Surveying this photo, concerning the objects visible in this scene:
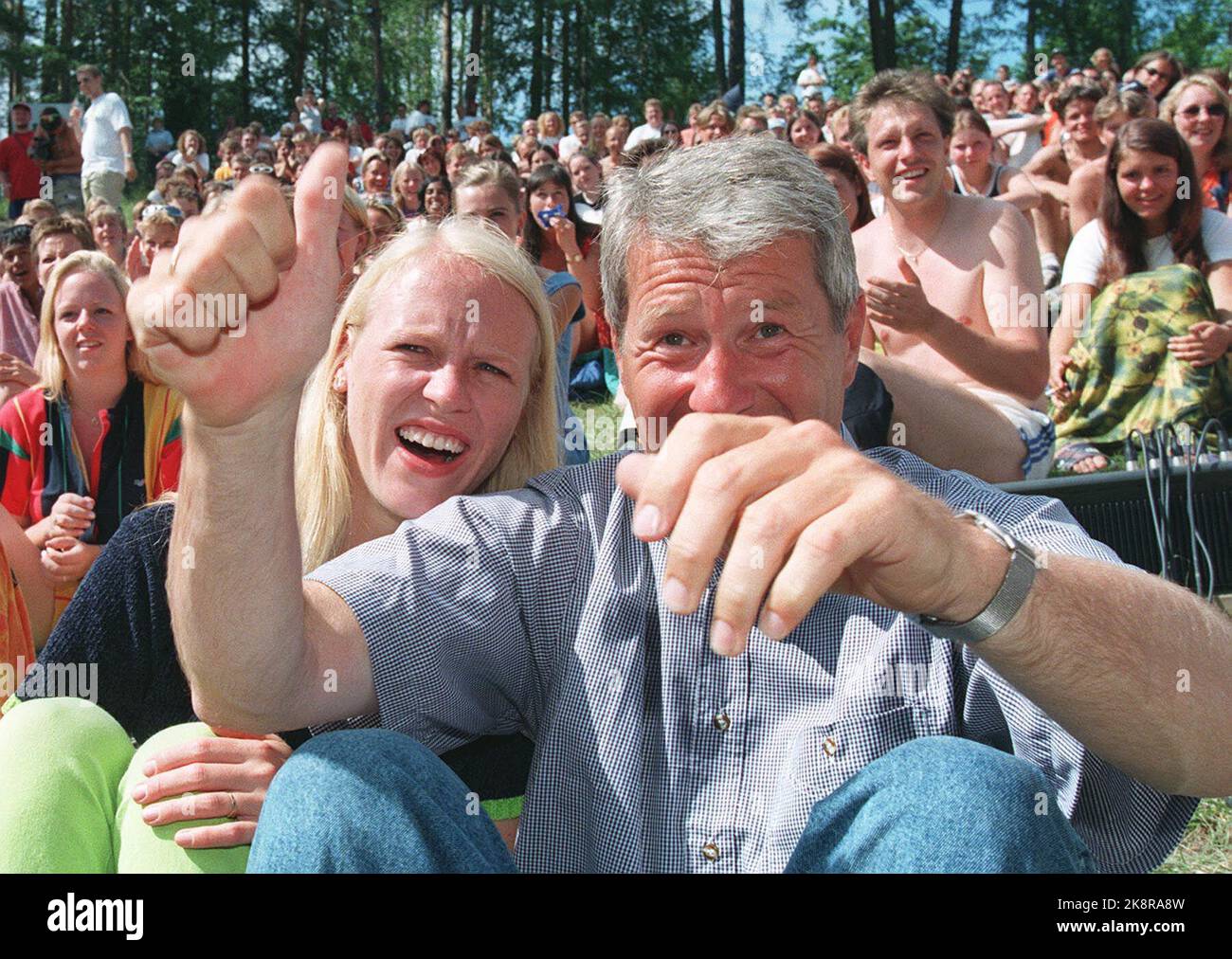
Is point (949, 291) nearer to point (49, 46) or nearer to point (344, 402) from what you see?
point (344, 402)

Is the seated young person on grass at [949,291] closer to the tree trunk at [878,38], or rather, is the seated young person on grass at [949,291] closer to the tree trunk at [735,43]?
the tree trunk at [878,38]

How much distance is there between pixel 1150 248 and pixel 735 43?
78.7ft

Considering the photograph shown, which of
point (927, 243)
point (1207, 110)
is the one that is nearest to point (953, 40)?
point (1207, 110)

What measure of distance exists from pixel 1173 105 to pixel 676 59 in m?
26.8

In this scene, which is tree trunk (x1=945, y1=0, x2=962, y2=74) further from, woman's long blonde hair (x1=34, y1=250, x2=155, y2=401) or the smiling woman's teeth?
the smiling woman's teeth

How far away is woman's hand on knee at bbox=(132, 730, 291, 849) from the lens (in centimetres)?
169

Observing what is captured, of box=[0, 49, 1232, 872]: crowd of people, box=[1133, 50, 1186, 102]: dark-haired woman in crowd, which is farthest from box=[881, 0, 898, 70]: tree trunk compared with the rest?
box=[0, 49, 1232, 872]: crowd of people

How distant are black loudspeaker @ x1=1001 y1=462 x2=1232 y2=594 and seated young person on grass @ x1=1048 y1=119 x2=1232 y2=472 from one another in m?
0.88

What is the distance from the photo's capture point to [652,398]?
1.78 meters

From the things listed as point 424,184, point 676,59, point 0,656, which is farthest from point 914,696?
point 676,59

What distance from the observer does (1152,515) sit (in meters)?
3.65

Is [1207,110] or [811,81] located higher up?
[811,81]

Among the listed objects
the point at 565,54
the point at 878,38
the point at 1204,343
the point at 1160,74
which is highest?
the point at 565,54
